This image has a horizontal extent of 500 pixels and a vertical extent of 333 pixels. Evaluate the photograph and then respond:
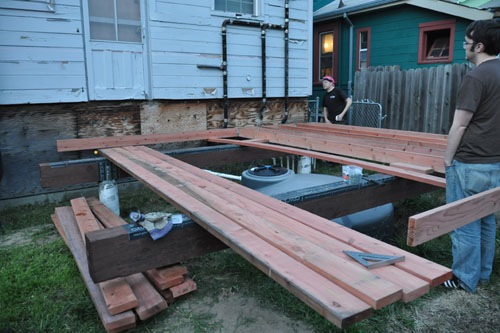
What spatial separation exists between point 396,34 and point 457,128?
33.8 feet

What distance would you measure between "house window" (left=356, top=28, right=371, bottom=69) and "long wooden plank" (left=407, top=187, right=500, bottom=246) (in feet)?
36.3

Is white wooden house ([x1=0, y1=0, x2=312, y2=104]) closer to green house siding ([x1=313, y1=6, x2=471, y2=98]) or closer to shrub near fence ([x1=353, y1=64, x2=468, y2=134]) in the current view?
shrub near fence ([x1=353, y1=64, x2=468, y2=134])

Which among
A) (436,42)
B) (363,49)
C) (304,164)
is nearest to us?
(304,164)

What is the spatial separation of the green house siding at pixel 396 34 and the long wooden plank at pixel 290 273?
10.4 m

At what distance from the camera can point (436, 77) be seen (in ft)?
27.7

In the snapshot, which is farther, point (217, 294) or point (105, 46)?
point (105, 46)

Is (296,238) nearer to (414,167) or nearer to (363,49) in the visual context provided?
(414,167)

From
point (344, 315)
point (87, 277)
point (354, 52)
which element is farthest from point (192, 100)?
point (354, 52)

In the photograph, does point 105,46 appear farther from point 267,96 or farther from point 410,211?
point 410,211

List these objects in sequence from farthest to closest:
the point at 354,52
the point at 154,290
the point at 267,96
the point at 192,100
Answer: the point at 354,52, the point at 267,96, the point at 192,100, the point at 154,290

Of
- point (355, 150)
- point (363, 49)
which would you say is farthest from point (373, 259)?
point (363, 49)

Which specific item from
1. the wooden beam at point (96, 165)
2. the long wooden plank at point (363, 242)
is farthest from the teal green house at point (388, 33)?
the long wooden plank at point (363, 242)

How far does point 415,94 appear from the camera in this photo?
8992 millimetres

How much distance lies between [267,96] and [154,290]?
18.0 feet
